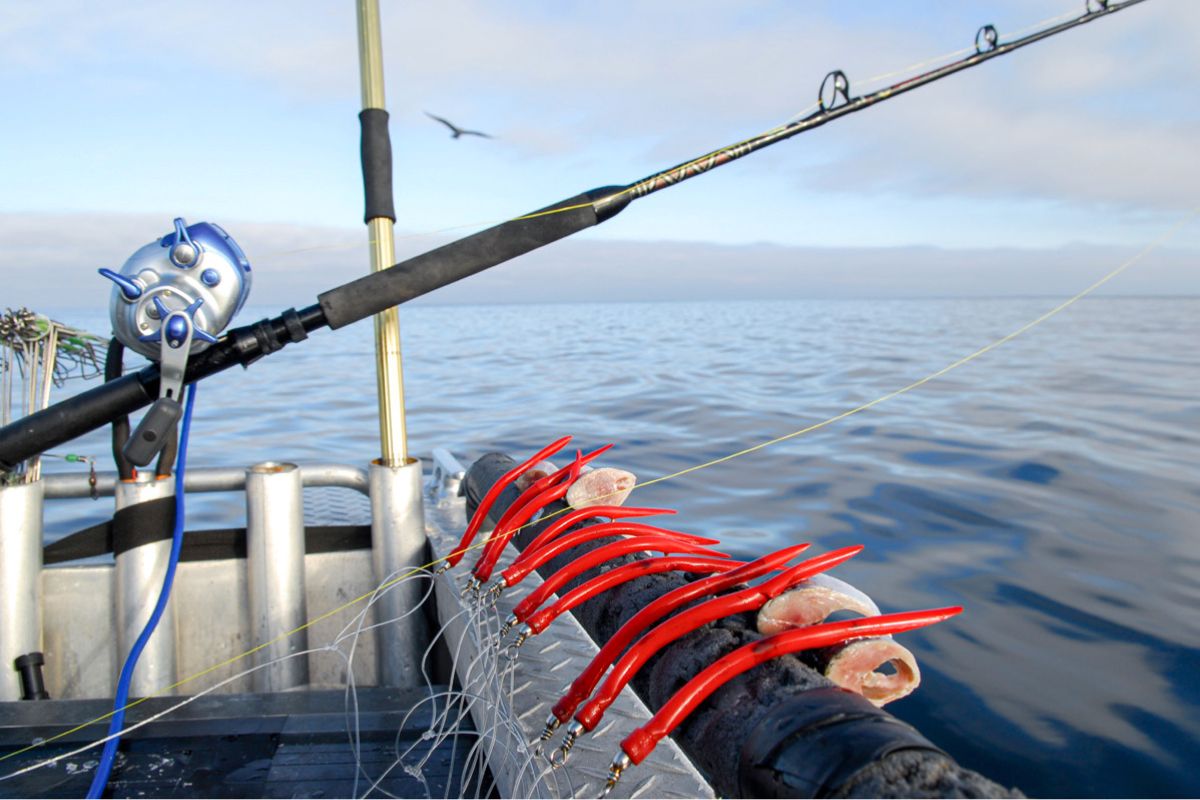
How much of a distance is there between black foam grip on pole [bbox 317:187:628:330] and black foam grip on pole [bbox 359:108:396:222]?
50cm

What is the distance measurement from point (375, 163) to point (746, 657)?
7.38 ft

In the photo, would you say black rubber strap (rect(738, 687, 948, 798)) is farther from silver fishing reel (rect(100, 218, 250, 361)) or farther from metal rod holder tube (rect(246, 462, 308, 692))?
metal rod holder tube (rect(246, 462, 308, 692))

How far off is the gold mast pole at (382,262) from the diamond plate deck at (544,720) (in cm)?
56

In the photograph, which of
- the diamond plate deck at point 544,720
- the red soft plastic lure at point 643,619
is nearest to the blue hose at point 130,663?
the diamond plate deck at point 544,720

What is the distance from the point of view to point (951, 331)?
17.7 meters

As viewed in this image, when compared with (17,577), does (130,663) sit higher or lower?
lower

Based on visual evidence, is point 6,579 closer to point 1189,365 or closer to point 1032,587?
point 1032,587

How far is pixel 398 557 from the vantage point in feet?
9.27

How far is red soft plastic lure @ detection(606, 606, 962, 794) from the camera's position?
1.11 m

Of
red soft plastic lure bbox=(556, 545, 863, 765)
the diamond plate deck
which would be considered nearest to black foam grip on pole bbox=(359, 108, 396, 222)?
the diamond plate deck

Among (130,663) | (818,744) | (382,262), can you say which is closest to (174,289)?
(382,262)

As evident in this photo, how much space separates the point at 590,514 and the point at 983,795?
46.9 inches

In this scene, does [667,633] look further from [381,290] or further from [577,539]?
[381,290]

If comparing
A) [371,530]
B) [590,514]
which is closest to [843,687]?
[590,514]
